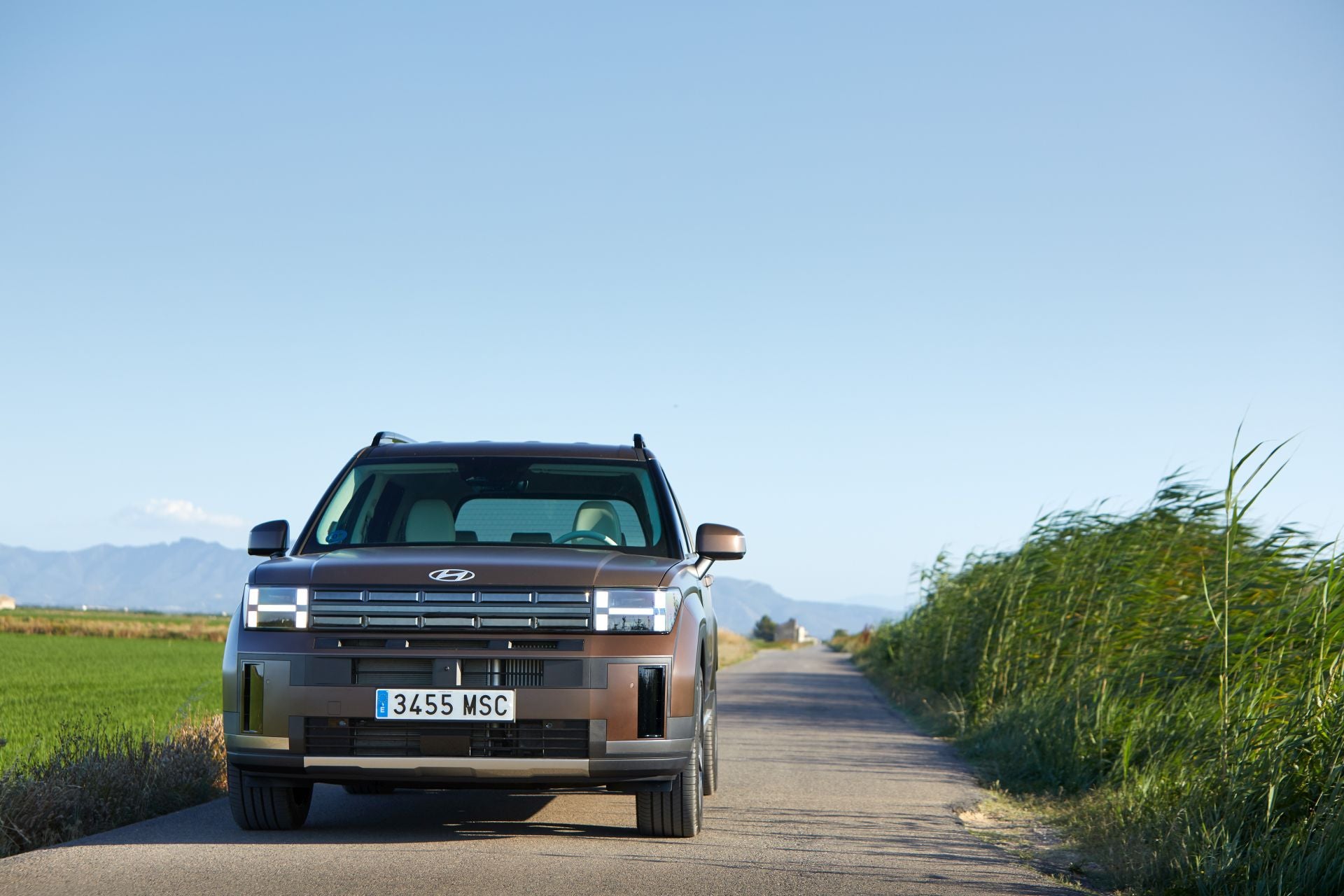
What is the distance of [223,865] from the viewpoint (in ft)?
18.1

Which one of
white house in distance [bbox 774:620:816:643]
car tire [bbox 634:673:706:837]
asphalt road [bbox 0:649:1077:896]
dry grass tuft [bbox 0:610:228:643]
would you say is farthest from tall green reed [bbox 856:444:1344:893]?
white house in distance [bbox 774:620:816:643]

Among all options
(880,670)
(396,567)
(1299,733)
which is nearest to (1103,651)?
(1299,733)

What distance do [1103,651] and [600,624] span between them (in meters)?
8.00

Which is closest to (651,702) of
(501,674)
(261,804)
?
(501,674)

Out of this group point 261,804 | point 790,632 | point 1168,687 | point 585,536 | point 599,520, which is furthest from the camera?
point 790,632

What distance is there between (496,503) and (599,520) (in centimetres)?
69

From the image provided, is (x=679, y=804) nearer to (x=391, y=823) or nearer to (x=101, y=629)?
(x=391, y=823)

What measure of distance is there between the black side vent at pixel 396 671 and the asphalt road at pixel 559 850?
0.75m

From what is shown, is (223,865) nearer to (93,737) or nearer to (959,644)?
(93,737)

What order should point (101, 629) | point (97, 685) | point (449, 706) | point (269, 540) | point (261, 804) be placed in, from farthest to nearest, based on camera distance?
1. point (101, 629)
2. point (97, 685)
3. point (269, 540)
4. point (261, 804)
5. point (449, 706)

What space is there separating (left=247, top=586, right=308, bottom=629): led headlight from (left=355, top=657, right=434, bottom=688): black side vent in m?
0.35

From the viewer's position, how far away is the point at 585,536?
7379 millimetres

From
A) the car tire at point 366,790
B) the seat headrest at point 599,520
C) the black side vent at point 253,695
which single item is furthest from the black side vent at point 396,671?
the car tire at point 366,790

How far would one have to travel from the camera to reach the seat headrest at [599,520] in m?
7.46
